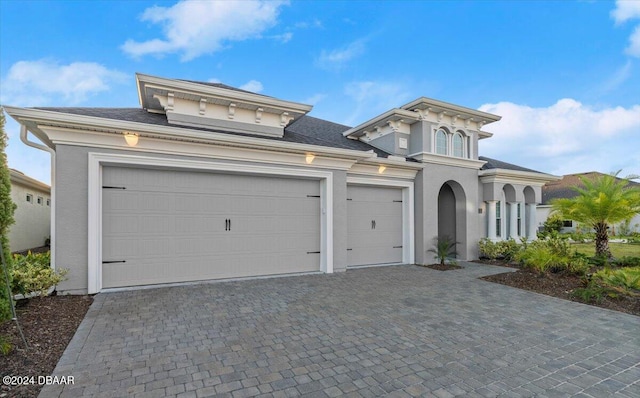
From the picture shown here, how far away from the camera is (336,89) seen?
14.6m

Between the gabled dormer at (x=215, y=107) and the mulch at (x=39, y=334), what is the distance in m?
4.34

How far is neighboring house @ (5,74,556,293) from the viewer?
551 cm

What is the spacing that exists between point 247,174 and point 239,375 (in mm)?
4904

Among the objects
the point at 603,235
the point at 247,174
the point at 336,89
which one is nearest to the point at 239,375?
the point at 247,174

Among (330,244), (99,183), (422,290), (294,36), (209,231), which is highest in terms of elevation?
(294,36)

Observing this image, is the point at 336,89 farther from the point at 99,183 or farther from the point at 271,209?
the point at 99,183

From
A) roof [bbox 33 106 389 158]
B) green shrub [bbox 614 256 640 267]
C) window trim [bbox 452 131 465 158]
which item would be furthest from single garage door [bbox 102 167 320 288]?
green shrub [bbox 614 256 640 267]

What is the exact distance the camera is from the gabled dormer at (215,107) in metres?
6.94

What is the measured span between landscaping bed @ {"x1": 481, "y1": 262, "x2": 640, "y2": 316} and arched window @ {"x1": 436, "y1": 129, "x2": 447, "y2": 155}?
14.2 ft

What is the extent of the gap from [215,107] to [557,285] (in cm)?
939

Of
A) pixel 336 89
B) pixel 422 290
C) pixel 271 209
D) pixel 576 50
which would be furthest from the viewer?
pixel 336 89

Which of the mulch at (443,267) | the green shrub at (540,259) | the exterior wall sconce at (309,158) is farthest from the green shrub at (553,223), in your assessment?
the exterior wall sconce at (309,158)

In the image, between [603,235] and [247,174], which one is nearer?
[247,174]

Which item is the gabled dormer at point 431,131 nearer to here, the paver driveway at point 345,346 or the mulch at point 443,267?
the mulch at point 443,267
